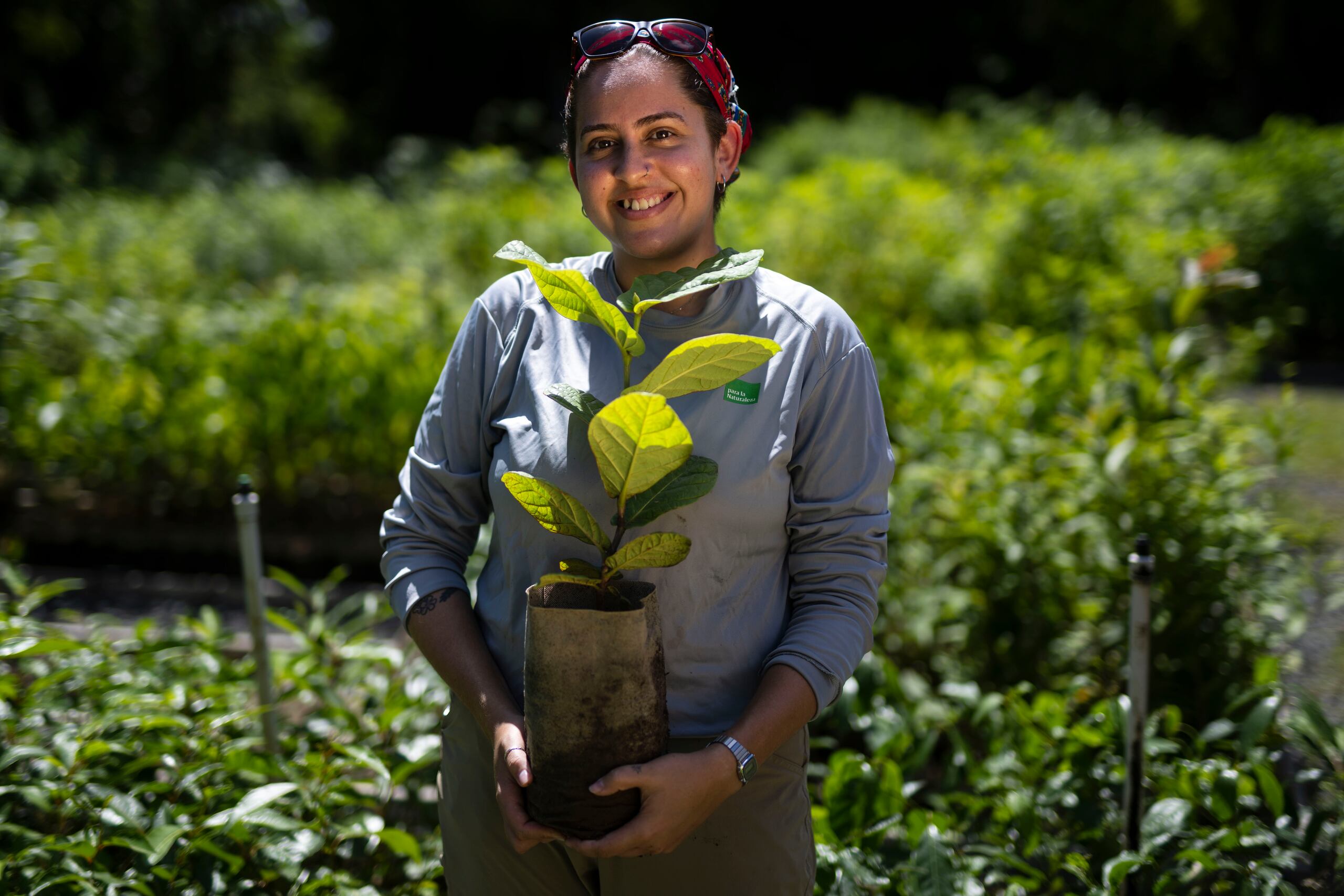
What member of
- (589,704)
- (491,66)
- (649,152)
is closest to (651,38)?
(649,152)

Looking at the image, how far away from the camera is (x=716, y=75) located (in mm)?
1524

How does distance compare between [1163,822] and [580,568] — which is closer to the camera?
[580,568]

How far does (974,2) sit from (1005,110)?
511 inches

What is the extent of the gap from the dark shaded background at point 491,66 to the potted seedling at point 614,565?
15688 mm

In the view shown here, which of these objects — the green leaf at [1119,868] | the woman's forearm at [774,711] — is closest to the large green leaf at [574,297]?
the woman's forearm at [774,711]

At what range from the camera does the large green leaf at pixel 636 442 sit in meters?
1.26

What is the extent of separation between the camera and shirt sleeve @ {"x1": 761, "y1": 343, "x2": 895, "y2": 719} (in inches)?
58.5

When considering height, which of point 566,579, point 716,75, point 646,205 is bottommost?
point 566,579

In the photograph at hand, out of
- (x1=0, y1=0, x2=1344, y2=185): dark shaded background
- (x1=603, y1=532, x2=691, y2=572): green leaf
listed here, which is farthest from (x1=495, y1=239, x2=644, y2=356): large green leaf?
(x1=0, y1=0, x2=1344, y2=185): dark shaded background

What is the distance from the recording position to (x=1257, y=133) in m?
20.2

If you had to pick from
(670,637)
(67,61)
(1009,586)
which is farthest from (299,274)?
(67,61)

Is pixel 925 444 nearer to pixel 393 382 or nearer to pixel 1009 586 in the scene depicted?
pixel 1009 586

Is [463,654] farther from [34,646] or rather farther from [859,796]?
[34,646]

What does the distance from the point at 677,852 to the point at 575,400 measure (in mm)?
653
